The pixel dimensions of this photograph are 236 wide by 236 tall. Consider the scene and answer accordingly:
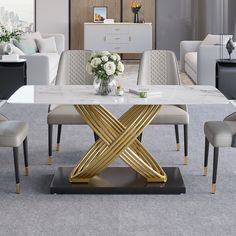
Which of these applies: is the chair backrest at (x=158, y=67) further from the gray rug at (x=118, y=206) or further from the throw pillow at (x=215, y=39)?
the throw pillow at (x=215, y=39)

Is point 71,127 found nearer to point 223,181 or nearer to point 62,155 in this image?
point 62,155

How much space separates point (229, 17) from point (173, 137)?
21.6ft

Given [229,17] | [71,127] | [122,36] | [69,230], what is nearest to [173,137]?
[71,127]

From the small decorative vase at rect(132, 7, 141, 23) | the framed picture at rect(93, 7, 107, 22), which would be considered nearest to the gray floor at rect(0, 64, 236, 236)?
the small decorative vase at rect(132, 7, 141, 23)

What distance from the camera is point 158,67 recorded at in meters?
6.20

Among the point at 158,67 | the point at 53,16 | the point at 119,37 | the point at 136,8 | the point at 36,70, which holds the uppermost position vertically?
the point at 136,8

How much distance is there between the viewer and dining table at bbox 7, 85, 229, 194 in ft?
15.3

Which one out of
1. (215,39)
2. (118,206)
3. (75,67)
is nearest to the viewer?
(118,206)

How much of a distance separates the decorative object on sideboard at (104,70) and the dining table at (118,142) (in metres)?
0.08

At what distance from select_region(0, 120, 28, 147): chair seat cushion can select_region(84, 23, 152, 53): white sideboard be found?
948cm

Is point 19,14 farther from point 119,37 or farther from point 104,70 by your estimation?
point 104,70

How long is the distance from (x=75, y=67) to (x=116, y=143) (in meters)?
1.67

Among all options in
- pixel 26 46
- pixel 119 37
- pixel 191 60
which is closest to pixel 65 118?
pixel 26 46

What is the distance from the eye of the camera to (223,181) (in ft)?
16.6
